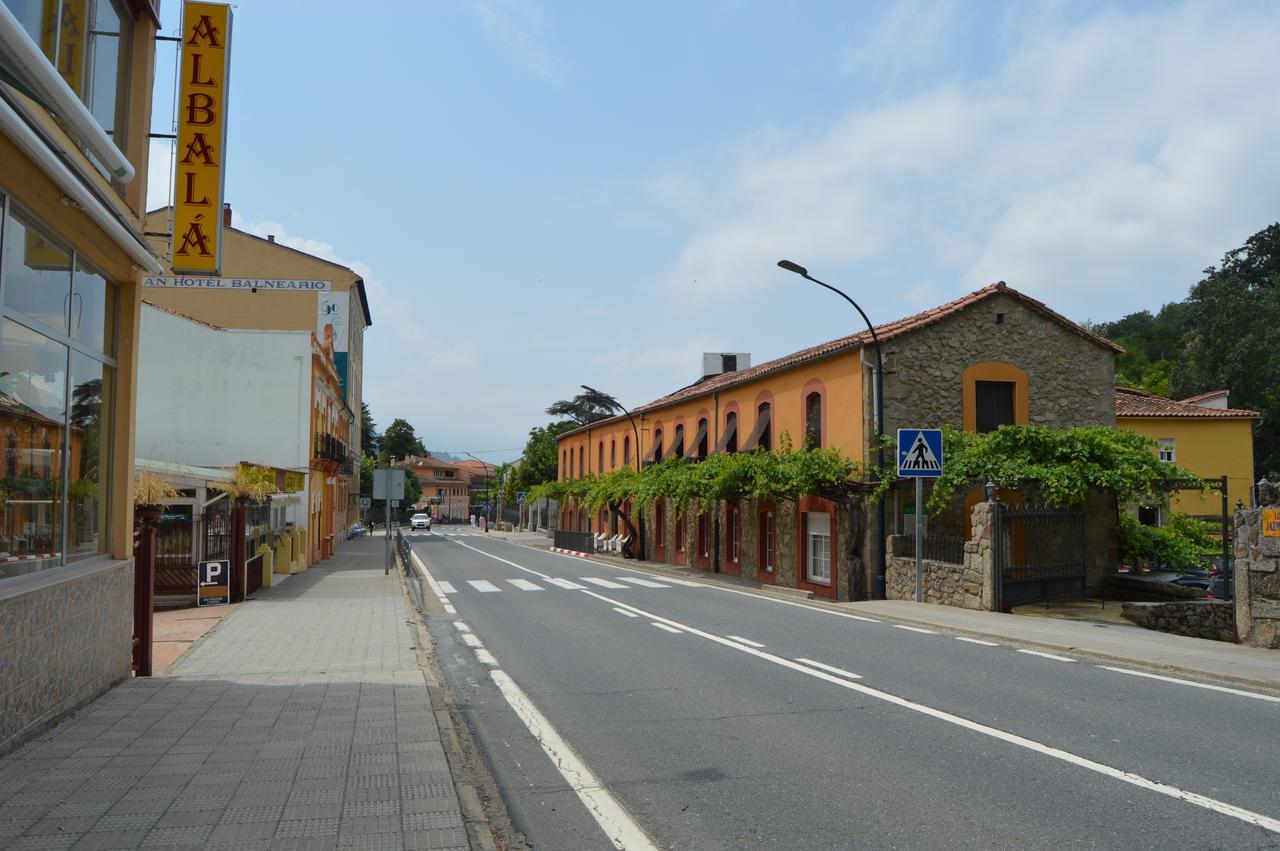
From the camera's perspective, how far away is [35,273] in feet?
20.6

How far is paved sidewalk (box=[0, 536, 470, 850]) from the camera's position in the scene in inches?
A: 172

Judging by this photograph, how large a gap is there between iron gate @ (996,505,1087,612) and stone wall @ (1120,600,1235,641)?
72.7 inches

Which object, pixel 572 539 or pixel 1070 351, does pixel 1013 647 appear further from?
pixel 572 539

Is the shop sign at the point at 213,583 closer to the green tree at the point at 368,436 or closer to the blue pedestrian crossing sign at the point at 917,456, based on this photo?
the blue pedestrian crossing sign at the point at 917,456

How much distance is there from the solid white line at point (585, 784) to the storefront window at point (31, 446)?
3.89 meters

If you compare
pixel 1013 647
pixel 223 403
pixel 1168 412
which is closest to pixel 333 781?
pixel 1013 647

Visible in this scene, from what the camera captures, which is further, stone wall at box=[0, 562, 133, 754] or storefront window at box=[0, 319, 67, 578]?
storefront window at box=[0, 319, 67, 578]

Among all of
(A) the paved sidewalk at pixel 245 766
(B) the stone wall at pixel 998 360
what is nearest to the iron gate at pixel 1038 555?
(B) the stone wall at pixel 998 360

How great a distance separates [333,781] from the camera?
5219mm

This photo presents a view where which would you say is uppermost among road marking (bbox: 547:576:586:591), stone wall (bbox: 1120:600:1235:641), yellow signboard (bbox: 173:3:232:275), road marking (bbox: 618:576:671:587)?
yellow signboard (bbox: 173:3:232:275)

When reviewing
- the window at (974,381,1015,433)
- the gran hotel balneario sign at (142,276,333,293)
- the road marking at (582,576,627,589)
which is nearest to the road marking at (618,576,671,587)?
the road marking at (582,576,627,589)

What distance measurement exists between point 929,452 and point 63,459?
1358 centimetres

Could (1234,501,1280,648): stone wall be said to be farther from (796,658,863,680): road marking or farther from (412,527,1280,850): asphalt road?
(796,658,863,680): road marking

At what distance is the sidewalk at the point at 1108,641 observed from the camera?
9078mm
